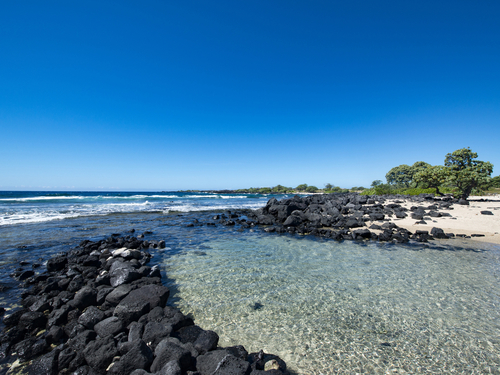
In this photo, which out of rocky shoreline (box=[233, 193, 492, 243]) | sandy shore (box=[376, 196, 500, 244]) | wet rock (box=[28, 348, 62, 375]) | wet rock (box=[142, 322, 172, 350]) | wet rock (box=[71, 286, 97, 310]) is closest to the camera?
wet rock (box=[28, 348, 62, 375])

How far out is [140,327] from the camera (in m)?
4.37

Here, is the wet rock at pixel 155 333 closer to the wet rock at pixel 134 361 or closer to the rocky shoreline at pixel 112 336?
the rocky shoreline at pixel 112 336

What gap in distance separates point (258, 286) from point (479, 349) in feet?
16.2

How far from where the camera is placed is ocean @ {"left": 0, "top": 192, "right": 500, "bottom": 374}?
396cm

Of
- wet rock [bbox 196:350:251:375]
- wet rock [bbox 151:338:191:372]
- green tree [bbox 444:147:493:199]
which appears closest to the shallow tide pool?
wet rock [bbox 196:350:251:375]

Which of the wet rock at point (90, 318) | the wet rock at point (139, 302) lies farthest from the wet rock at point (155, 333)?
the wet rock at point (90, 318)

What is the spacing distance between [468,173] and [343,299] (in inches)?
1413

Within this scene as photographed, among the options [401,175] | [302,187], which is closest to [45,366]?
[401,175]

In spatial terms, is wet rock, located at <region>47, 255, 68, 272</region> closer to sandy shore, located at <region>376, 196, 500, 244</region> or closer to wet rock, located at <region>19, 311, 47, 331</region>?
wet rock, located at <region>19, 311, 47, 331</region>

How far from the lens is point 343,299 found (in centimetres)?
591

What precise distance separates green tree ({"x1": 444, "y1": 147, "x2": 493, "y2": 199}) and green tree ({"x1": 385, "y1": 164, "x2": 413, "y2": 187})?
4610cm

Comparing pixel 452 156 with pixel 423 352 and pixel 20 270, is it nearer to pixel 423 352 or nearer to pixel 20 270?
pixel 423 352

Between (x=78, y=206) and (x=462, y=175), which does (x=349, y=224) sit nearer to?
(x=462, y=175)

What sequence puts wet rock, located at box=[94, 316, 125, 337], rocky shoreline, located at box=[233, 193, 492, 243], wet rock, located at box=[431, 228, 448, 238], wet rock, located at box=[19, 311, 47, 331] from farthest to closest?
rocky shoreline, located at box=[233, 193, 492, 243] → wet rock, located at box=[431, 228, 448, 238] → wet rock, located at box=[19, 311, 47, 331] → wet rock, located at box=[94, 316, 125, 337]
